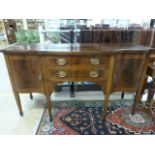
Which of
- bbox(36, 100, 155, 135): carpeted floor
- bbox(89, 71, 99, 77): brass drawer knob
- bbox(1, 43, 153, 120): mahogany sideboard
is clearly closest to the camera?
bbox(1, 43, 153, 120): mahogany sideboard

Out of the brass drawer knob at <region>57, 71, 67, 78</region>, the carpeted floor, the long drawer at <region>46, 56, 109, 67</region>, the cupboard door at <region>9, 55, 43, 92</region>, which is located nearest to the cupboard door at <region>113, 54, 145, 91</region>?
the long drawer at <region>46, 56, 109, 67</region>

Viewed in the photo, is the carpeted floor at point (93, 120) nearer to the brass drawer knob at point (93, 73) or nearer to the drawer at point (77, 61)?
the brass drawer knob at point (93, 73)

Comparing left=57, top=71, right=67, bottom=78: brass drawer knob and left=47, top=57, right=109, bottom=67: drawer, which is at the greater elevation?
left=47, top=57, right=109, bottom=67: drawer

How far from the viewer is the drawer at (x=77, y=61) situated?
1.28 meters

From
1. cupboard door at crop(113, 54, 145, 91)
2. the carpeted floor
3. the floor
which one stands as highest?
cupboard door at crop(113, 54, 145, 91)

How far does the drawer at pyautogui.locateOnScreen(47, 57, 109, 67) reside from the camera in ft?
4.19

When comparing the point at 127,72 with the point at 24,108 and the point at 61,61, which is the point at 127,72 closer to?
the point at 61,61

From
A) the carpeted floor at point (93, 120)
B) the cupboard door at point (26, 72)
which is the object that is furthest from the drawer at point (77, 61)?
the carpeted floor at point (93, 120)

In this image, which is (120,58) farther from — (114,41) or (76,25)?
(76,25)

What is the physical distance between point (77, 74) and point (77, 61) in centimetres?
13

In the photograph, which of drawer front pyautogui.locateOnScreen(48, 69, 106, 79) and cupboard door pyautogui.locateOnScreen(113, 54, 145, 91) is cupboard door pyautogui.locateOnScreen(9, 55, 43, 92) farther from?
cupboard door pyautogui.locateOnScreen(113, 54, 145, 91)

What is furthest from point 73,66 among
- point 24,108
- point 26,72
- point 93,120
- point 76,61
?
point 24,108
